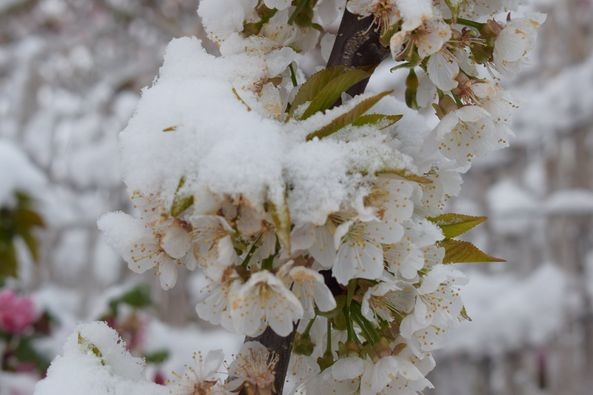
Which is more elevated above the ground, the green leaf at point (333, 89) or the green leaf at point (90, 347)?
the green leaf at point (333, 89)

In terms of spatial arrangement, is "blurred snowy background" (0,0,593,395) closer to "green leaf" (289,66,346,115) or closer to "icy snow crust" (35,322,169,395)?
"icy snow crust" (35,322,169,395)

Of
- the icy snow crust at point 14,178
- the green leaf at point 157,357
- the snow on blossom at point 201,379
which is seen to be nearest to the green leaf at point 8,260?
the icy snow crust at point 14,178

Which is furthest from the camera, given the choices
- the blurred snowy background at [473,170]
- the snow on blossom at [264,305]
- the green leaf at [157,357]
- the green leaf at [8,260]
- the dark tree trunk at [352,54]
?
the blurred snowy background at [473,170]

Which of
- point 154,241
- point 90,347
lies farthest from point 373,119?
point 90,347

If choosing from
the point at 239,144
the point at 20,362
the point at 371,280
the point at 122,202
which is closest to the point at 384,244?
the point at 371,280

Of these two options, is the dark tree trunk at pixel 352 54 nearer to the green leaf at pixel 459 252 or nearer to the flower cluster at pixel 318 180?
the flower cluster at pixel 318 180

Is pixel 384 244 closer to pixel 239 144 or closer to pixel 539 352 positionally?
pixel 239 144

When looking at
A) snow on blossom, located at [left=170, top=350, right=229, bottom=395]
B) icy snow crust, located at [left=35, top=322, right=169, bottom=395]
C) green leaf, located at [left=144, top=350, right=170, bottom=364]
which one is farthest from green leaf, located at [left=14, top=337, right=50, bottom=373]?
snow on blossom, located at [left=170, top=350, right=229, bottom=395]

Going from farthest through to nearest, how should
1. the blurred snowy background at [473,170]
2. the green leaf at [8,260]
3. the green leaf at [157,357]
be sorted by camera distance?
1. the blurred snowy background at [473,170]
2. the green leaf at [8,260]
3. the green leaf at [157,357]
